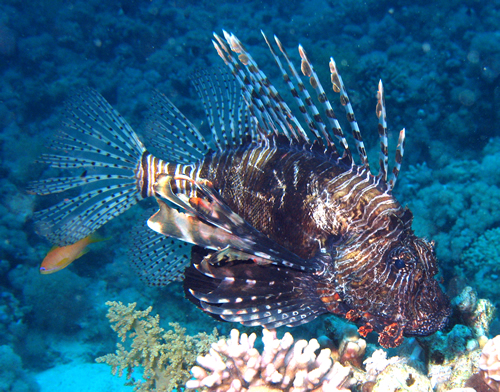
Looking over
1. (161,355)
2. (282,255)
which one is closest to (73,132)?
(161,355)

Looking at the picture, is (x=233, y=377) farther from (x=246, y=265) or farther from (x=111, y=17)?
(x=111, y=17)

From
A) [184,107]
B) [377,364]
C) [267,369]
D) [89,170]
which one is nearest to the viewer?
[267,369]

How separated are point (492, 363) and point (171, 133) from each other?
3.75 metres

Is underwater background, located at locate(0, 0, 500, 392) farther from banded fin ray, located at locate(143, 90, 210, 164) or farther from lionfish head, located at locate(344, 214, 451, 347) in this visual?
lionfish head, located at locate(344, 214, 451, 347)

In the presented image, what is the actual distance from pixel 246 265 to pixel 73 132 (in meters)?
2.80

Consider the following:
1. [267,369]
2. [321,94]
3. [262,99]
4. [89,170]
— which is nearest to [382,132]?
[321,94]

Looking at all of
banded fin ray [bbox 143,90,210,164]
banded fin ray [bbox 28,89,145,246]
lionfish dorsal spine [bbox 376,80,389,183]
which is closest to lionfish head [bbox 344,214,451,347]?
lionfish dorsal spine [bbox 376,80,389,183]

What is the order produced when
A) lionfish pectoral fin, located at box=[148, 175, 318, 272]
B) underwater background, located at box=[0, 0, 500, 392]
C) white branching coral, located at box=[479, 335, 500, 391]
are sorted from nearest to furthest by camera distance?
1. lionfish pectoral fin, located at box=[148, 175, 318, 272]
2. white branching coral, located at box=[479, 335, 500, 391]
3. underwater background, located at box=[0, 0, 500, 392]

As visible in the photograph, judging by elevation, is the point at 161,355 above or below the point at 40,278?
above

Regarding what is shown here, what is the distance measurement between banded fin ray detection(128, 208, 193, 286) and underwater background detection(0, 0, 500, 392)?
5.92 ft

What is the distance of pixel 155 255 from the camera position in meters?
3.44

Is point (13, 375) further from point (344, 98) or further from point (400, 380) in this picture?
point (344, 98)

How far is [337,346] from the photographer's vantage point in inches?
123

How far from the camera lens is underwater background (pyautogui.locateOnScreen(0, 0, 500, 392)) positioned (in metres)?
6.57
